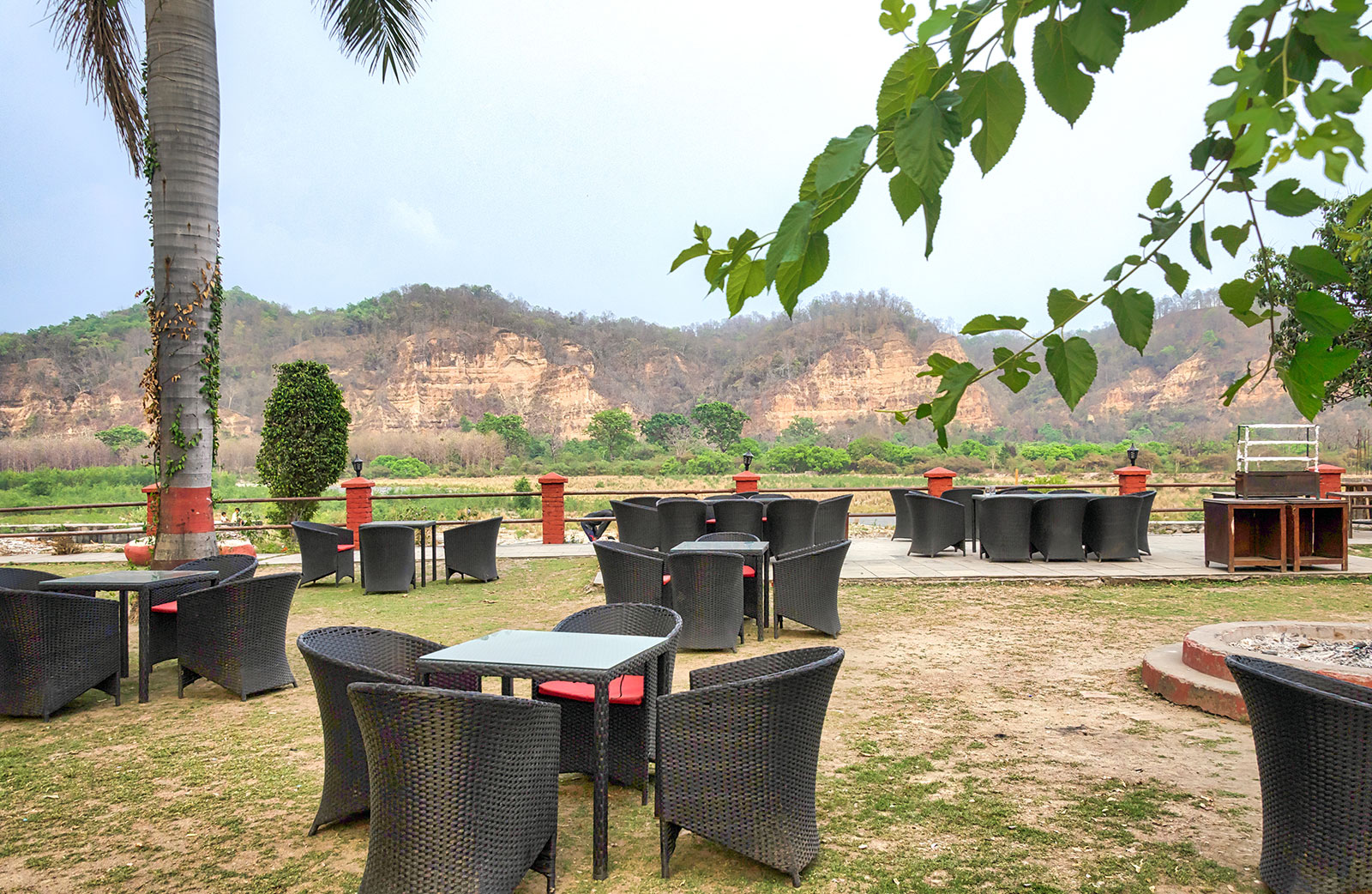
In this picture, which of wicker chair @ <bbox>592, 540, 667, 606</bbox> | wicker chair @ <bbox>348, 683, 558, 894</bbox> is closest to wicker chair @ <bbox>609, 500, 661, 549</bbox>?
wicker chair @ <bbox>592, 540, 667, 606</bbox>

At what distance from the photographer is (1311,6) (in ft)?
2.23

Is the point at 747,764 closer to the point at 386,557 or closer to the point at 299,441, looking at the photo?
the point at 386,557

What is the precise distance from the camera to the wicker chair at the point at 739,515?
7.62 metres

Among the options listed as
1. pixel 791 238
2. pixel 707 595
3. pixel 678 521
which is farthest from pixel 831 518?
pixel 791 238

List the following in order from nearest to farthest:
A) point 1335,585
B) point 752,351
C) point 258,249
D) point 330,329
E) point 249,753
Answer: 1. point 249,753
2. point 1335,585
3. point 330,329
4. point 752,351
5. point 258,249

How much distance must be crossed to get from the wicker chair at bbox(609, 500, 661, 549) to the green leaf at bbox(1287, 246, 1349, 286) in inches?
276

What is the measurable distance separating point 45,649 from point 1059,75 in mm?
4808

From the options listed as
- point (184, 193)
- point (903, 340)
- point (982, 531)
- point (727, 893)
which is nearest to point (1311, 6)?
point (727, 893)

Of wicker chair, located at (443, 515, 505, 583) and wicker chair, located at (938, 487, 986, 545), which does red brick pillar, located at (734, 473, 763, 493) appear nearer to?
wicker chair, located at (938, 487, 986, 545)

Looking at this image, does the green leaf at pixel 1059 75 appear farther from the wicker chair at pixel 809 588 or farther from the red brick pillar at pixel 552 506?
the red brick pillar at pixel 552 506

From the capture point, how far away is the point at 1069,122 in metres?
0.68

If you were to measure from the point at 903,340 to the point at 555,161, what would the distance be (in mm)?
53675

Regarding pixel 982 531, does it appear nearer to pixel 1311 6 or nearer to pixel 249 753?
pixel 249 753

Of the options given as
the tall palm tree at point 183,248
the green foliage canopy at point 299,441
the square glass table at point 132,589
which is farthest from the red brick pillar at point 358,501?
the square glass table at point 132,589
